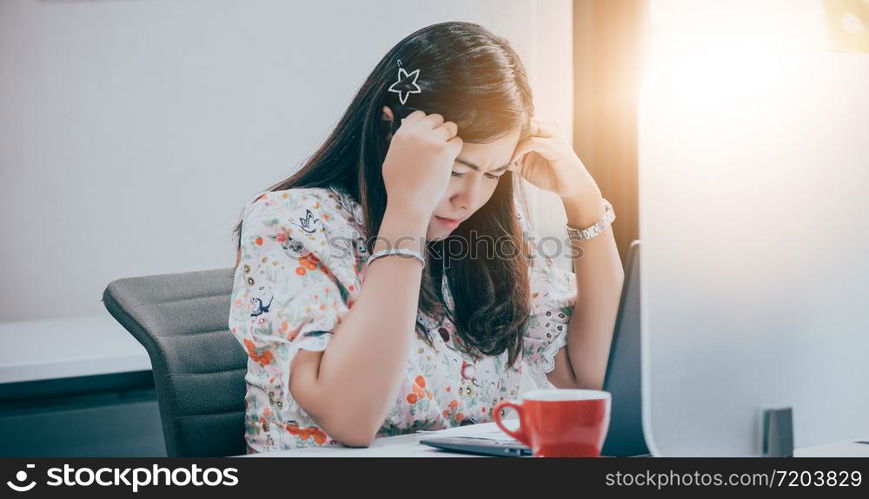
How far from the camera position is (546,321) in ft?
3.78

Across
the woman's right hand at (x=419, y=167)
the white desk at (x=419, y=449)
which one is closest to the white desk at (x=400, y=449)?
the white desk at (x=419, y=449)

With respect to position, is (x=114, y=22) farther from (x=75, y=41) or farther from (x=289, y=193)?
(x=289, y=193)

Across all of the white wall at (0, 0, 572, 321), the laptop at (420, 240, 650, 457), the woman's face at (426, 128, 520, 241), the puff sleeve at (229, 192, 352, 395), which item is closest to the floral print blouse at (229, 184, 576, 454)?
the puff sleeve at (229, 192, 352, 395)

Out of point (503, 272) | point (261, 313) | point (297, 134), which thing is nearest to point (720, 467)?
point (261, 313)

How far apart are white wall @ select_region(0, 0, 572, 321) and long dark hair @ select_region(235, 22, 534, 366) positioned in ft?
2.79

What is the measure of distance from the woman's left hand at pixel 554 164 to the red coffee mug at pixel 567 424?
0.42 m

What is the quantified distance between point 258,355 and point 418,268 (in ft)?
0.63

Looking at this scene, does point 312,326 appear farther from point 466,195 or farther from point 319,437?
point 466,195

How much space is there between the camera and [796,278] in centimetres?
60

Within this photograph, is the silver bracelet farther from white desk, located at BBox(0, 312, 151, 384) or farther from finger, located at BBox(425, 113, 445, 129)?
white desk, located at BBox(0, 312, 151, 384)

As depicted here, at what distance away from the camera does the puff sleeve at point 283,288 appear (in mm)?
864
